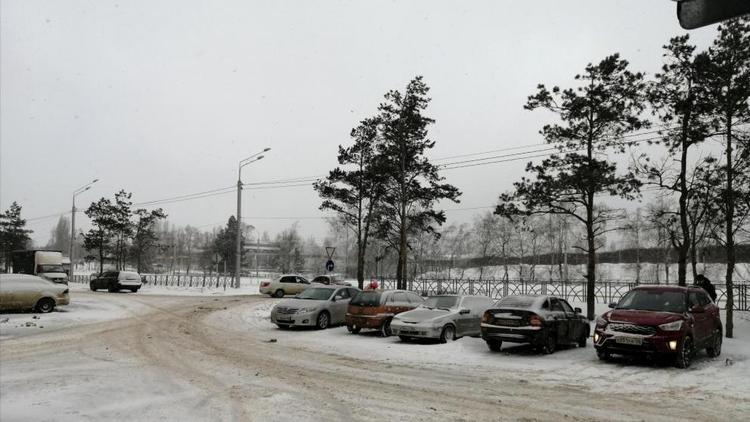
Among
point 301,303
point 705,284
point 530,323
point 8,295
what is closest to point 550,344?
point 530,323

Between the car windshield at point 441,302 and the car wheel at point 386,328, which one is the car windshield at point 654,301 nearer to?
the car windshield at point 441,302

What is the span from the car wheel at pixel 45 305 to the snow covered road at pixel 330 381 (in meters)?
5.63

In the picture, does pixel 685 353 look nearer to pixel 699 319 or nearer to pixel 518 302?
pixel 699 319


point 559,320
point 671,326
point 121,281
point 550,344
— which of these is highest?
point 671,326

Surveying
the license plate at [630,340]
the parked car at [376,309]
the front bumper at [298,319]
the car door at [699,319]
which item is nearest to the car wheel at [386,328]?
the parked car at [376,309]

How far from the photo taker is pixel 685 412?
7578 mm

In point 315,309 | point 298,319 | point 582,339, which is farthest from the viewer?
point 315,309

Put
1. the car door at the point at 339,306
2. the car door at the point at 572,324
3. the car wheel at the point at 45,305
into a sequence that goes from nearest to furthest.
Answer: the car door at the point at 572,324 < the car door at the point at 339,306 < the car wheel at the point at 45,305

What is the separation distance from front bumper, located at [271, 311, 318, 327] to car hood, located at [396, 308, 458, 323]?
3.90 m

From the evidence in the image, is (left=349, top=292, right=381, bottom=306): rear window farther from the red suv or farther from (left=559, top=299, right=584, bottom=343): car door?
the red suv

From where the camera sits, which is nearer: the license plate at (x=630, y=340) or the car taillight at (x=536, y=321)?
the license plate at (x=630, y=340)

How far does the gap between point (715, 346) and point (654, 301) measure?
247cm

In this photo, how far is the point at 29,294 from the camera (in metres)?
20.9

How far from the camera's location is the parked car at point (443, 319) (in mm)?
14832
